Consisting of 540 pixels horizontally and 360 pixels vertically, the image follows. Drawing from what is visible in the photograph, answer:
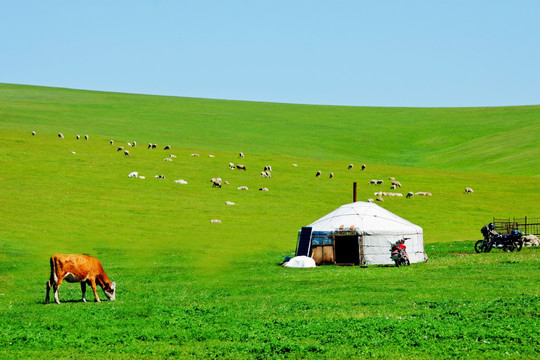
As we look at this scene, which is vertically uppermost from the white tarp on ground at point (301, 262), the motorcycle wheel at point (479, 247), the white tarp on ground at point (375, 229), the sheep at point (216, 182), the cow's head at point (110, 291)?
the sheep at point (216, 182)

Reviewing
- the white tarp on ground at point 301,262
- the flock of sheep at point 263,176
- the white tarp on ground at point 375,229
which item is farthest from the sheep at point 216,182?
the white tarp on ground at point 301,262

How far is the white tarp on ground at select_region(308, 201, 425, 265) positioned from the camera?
128ft

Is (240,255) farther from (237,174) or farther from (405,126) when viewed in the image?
(405,126)

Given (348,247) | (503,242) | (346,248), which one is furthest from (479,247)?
(346,248)

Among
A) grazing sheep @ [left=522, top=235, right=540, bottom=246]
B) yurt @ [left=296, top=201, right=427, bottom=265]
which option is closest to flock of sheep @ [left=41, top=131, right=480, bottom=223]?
grazing sheep @ [left=522, top=235, right=540, bottom=246]

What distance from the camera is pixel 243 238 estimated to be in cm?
4888

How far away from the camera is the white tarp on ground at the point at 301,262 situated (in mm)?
37656

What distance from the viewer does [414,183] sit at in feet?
271

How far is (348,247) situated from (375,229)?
7.50 feet

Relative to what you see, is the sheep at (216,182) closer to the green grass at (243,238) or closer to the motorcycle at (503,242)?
the green grass at (243,238)

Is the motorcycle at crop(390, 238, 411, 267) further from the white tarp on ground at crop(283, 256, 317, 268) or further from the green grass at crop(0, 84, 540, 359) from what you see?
the white tarp on ground at crop(283, 256, 317, 268)

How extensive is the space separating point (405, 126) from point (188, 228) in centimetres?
10099

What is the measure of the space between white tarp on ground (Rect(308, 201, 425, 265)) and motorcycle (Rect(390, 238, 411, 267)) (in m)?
1.78

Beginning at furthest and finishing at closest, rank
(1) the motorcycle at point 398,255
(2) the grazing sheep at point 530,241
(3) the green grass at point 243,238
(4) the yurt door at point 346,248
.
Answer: (2) the grazing sheep at point 530,241, (4) the yurt door at point 346,248, (1) the motorcycle at point 398,255, (3) the green grass at point 243,238
